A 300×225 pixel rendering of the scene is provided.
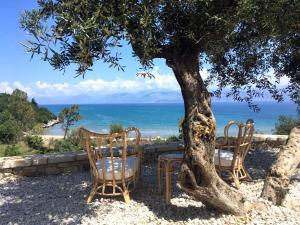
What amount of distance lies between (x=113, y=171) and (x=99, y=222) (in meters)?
0.94

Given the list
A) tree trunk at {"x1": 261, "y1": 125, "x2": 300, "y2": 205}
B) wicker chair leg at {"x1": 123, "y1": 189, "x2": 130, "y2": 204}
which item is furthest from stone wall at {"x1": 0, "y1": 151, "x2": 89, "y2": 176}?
tree trunk at {"x1": 261, "y1": 125, "x2": 300, "y2": 205}

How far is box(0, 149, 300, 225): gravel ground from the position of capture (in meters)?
4.60

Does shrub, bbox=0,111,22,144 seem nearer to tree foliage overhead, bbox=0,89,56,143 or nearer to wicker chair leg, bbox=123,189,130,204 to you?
tree foliage overhead, bbox=0,89,56,143

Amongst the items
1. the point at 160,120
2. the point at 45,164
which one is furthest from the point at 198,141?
the point at 160,120

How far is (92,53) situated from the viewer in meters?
3.70

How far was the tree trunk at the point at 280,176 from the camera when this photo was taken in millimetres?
4961

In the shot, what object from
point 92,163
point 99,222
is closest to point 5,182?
point 92,163

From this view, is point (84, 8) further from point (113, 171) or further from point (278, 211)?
point (278, 211)

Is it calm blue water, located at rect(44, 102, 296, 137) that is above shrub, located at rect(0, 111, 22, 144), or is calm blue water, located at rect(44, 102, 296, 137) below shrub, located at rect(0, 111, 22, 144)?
below

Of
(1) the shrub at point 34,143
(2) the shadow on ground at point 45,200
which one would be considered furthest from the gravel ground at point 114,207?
(1) the shrub at point 34,143

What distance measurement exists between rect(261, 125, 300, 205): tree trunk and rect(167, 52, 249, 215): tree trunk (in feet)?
1.76

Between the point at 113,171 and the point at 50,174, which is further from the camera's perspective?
the point at 50,174

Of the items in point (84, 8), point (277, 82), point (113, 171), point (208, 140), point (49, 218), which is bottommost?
point (49, 218)

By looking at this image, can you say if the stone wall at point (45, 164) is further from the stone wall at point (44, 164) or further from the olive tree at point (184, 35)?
the olive tree at point (184, 35)
